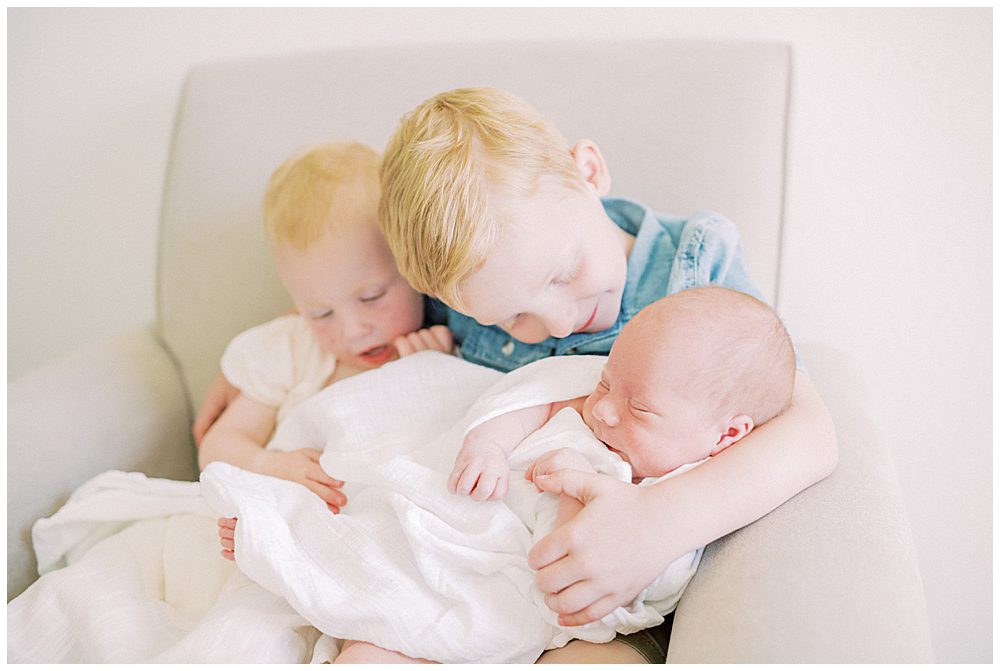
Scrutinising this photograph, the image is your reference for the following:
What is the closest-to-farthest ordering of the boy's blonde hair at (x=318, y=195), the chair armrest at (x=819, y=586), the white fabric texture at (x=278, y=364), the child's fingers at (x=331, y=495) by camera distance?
1. the chair armrest at (x=819, y=586)
2. the child's fingers at (x=331, y=495)
3. the boy's blonde hair at (x=318, y=195)
4. the white fabric texture at (x=278, y=364)

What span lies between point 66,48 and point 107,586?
1.20 metres

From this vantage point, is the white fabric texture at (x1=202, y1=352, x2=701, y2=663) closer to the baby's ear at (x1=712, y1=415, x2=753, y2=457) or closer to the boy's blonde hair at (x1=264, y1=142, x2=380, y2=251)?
the baby's ear at (x1=712, y1=415, x2=753, y2=457)

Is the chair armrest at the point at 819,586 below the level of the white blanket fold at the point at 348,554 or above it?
above

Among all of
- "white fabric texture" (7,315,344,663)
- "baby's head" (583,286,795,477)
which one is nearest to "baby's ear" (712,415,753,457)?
"baby's head" (583,286,795,477)

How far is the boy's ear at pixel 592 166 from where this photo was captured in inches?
39.6

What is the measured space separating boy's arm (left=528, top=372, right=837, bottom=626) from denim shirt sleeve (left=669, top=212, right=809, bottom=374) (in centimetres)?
24

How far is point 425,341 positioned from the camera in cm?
116

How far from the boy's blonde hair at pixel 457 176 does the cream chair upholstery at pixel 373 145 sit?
287 mm

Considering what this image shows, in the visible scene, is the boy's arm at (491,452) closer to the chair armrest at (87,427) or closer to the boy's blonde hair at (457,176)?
the boy's blonde hair at (457,176)

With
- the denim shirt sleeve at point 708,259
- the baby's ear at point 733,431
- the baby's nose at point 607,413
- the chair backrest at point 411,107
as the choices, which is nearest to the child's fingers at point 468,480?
the baby's nose at point 607,413

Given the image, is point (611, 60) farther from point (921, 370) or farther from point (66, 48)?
point (66, 48)

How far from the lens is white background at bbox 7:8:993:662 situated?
130cm

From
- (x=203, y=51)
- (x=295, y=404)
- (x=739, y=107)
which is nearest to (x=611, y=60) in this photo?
(x=739, y=107)

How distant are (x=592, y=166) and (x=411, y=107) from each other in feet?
1.27
